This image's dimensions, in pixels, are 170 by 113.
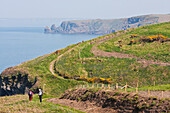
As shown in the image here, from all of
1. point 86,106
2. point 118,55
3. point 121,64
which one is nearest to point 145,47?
point 118,55

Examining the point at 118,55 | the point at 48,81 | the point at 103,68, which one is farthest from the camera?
the point at 118,55

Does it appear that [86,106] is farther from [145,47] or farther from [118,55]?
[145,47]

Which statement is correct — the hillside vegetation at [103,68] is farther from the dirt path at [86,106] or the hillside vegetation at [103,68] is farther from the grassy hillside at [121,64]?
the dirt path at [86,106]

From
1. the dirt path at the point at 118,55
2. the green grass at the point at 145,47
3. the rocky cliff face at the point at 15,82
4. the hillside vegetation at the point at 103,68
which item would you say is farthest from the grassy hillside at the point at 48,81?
the green grass at the point at 145,47

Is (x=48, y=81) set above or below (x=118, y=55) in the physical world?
below

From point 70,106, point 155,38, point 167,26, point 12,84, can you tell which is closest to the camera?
point 70,106

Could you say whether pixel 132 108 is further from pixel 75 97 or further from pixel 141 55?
pixel 141 55

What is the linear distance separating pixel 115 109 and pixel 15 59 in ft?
538

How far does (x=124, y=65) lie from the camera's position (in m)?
62.2

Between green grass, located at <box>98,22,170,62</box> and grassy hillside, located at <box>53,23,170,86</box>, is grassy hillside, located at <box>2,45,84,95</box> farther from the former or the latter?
green grass, located at <box>98,22,170,62</box>

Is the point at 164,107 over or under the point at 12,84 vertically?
over

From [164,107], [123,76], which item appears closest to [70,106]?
[164,107]

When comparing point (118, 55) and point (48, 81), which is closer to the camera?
point (48, 81)

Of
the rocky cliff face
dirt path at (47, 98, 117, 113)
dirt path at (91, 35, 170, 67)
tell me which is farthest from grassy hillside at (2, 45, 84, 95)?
dirt path at (47, 98, 117, 113)
